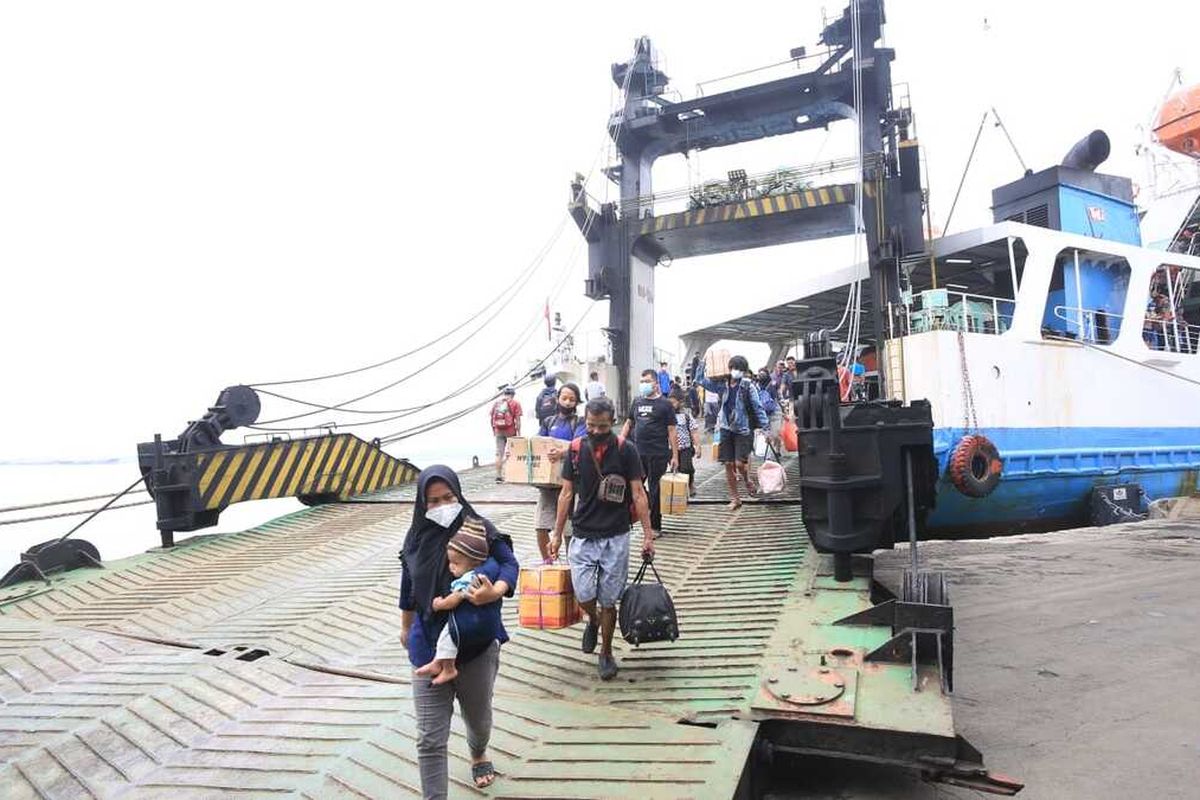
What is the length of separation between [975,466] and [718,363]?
158 inches

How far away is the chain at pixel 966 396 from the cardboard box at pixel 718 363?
3.74 meters

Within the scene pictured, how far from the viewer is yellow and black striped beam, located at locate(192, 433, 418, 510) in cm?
779

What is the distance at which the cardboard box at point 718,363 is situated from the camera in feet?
21.6

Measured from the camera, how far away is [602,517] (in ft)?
11.6

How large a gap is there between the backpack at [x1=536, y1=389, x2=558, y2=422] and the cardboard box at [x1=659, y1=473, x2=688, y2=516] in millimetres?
2162

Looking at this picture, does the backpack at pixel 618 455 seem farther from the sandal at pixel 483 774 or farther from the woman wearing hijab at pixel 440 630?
the sandal at pixel 483 774

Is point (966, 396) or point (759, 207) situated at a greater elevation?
point (759, 207)

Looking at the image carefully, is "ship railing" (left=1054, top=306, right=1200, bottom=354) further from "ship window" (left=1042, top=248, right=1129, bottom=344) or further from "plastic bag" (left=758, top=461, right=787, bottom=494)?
"plastic bag" (left=758, top=461, right=787, bottom=494)

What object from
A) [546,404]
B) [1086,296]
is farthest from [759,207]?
[546,404]

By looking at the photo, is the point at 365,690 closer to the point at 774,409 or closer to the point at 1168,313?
the point at 774,409

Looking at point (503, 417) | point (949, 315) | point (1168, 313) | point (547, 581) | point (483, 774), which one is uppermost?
point (1168, 313)

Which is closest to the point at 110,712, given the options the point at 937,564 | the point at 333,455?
the point at 333,455

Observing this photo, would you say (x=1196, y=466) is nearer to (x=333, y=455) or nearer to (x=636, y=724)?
(x=636, y=724)

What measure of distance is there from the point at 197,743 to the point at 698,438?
11521 mm
